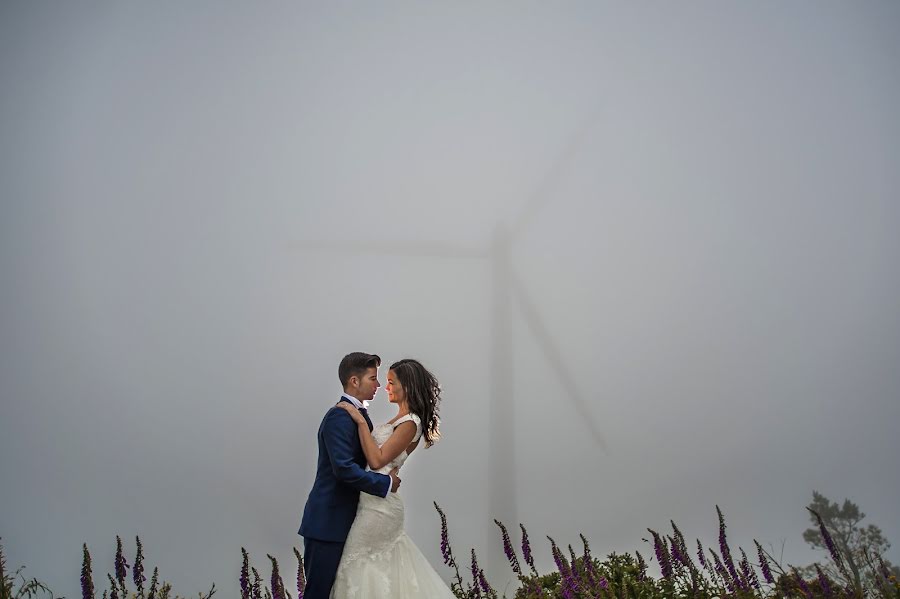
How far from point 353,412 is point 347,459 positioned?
428 mm

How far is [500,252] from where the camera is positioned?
33.4m

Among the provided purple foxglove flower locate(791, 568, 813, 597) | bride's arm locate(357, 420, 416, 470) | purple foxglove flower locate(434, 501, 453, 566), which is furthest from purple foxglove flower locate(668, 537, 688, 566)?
bride's arm locate(357, 420, 416, 470)

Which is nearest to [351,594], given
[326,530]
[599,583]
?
[326,530]

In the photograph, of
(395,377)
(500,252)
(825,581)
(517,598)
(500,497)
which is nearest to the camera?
(825,581)

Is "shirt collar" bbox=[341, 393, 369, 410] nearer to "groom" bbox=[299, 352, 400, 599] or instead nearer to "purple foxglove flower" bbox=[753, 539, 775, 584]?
"groom" bbox=[299, 352, 400, 599]

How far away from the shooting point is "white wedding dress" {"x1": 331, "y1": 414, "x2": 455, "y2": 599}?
5207mm

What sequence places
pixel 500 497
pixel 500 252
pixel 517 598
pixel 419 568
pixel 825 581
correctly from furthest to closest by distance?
pixel 500 252, pixel 500 497, pixel 517 598, pixel 419 568, pixel 825 581

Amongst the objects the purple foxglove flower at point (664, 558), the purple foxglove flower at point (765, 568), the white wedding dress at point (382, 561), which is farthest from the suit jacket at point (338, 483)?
the purple foxglove flower at point (765, 568)

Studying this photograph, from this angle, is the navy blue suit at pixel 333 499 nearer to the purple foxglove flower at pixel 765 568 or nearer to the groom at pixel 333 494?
the groom at pixel 333 494

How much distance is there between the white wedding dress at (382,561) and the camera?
5207mm

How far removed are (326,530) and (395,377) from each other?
1.47 m

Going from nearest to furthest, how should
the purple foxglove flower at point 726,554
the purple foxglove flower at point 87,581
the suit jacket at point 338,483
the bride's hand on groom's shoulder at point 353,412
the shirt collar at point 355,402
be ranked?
the purple foxglove flower at point 87,581, the suit jacket at point 338,483, the purple foxglove flower at point 726,554, the bride's hand on groom's shoulder at point 353,412, the shirt collar at point 355,402

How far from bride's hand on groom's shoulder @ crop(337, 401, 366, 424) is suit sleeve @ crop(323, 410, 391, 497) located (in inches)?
1.5

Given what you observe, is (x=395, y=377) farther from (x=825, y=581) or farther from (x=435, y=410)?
(x=825, y=581)
